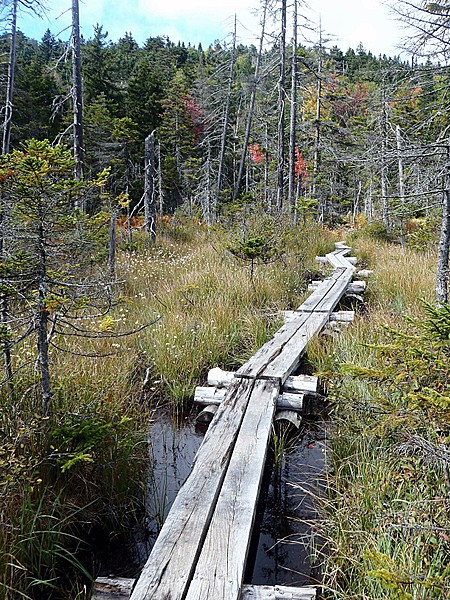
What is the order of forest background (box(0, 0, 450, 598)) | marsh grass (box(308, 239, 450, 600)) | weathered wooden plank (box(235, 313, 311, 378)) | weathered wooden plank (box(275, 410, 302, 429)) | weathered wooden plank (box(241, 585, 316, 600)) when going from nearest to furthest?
marsh grass (box(308, 239, 450, 600)) < weathered wooden plank (box(241, 585, 316, 600)) < forest background (box(0, 0, 450, 598)) < weathered wooden plank (box(275, 410, 302, 429)) < weathered wooden plank (box(235, 313, 311, 378))

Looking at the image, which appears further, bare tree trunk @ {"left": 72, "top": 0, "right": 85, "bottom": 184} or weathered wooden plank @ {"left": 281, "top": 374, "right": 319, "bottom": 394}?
bare tree trunk @ {"left": 72, "top": 0, "right": 85, "bottom": 184}

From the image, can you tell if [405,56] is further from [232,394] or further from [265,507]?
[265,507]

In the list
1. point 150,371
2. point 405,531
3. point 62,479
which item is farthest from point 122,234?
point 405,531

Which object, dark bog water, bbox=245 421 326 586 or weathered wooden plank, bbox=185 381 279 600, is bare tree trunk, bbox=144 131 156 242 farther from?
weathered wooden plank, bbox=185 381 279 600

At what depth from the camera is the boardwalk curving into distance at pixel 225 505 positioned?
2.05m

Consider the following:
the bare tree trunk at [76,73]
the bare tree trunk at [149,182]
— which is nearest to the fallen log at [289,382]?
the bare tree trunk at [76,73]

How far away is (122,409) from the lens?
12.3 ft

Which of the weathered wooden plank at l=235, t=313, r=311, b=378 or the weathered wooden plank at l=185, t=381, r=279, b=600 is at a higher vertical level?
the weathered wooden plank at l=235, t=313, r=311, b=378

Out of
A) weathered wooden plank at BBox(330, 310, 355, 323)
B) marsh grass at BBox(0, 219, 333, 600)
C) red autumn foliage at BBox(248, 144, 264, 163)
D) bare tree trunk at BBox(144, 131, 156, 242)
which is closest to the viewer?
marsh grass at BBox(0, 219, 333, 600)

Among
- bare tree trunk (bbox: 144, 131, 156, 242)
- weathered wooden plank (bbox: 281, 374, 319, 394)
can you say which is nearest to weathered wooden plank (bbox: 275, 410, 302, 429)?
weathered wooden plank (bbox: 281, 374, 319, 394)

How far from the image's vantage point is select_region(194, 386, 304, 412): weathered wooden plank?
418 cm

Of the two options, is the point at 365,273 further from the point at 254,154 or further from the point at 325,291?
the point at 254,154

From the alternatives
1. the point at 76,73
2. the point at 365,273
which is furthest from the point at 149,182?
the point at 365,273

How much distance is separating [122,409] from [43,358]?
1077 millimetres
